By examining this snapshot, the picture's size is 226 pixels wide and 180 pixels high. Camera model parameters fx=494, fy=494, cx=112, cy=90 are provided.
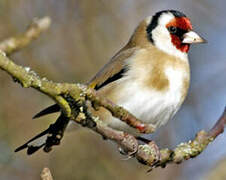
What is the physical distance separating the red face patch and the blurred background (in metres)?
0.91

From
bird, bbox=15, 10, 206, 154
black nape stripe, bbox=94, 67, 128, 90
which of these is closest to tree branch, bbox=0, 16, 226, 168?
bird, bbox=15, 10, 206, 154

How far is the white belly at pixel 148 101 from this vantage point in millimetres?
3352

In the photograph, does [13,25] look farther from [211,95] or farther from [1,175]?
[211,95]

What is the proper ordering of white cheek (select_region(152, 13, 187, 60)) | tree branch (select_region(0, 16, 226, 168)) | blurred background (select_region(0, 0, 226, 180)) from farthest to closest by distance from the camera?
1. blurred background (select_region(0, 0, 226, 180))
2. white cheek (select_region(152, 13, 187, 60))
3. tree branch (select_region(0, 16, 226, 168))

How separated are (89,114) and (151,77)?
1.23m

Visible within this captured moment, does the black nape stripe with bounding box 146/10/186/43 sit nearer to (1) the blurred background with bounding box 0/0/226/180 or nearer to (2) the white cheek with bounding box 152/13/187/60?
(2) the white cheek with bounding box 152/13/187/60

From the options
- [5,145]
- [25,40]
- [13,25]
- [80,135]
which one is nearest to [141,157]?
[25,40]

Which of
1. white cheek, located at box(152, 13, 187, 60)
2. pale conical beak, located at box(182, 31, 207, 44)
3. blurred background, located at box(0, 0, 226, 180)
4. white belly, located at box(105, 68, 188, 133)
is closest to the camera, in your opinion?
white belly, located at box(105, 68, 188, 133)

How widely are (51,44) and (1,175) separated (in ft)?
5.19

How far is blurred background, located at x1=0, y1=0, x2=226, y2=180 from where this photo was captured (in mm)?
4371

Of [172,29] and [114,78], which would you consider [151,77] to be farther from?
[172,29]

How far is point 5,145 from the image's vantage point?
155 inches

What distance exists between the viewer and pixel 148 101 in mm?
3348

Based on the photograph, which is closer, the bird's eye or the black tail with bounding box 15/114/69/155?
the black tail with bounding box 15/114/69/155
